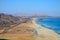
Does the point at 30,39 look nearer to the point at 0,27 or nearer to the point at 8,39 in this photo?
the point at 8,39

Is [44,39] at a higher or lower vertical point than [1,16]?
lower

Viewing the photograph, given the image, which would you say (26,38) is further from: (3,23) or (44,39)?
(3,23)

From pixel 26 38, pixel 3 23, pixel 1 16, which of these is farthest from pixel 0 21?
pixel 26 38

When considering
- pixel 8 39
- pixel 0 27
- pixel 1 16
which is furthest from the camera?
pixel 1 16

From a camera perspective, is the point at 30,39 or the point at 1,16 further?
the point at 1,16

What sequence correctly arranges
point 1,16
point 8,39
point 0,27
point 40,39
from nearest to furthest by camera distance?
point 8,39
point 40,39
point 0,27
point 1,16

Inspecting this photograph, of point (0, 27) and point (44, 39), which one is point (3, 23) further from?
point (44, 39)

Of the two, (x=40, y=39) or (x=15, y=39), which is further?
(x=40, y=39)

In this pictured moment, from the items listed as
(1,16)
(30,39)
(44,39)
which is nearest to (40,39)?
(44,39)
